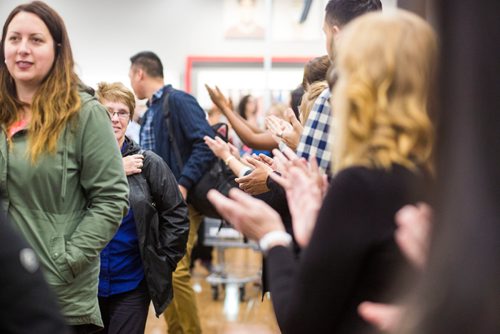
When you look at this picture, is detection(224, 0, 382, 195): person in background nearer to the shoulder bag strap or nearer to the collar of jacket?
the collar of jacket

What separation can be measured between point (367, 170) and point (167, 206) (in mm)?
2308

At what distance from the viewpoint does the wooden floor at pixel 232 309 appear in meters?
6.11

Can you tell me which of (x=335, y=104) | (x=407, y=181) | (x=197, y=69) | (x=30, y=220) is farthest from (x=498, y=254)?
(x=197, y=69)

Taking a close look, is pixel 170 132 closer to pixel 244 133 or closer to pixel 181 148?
pixel 181 148

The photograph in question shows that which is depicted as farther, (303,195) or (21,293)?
(303,195)

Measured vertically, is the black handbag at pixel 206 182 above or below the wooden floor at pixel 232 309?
above

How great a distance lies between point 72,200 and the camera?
103 inches

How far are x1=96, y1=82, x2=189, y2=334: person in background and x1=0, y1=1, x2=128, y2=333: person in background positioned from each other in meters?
0.83

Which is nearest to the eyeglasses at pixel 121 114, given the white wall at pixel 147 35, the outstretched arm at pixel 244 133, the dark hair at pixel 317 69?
the outstretched arm at pixel 244 133

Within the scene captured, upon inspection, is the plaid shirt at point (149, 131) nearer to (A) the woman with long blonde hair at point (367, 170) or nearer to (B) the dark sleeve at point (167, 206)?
(B) the dark sleeve at point (167, 206)

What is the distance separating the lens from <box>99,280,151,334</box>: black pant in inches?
139

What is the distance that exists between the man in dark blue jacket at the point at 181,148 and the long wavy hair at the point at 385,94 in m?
3.73

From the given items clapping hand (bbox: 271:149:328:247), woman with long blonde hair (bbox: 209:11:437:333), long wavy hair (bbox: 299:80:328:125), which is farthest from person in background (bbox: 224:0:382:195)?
woman with long blonde hair (bbox: 209:11:437:333)

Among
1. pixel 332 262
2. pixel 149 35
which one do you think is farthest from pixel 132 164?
pixel 149 35
